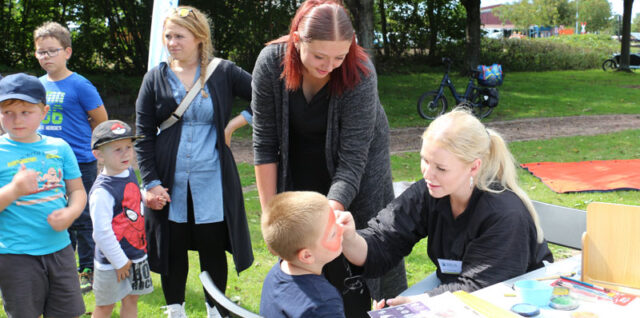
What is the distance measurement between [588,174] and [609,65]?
24.3 meters

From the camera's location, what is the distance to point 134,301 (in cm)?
314

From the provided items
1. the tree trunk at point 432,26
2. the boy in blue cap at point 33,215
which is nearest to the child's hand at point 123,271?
the boy in blue cap at point 33,215

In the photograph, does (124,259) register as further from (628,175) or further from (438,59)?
(438,59)

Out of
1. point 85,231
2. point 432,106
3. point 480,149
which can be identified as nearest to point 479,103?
point 432,106

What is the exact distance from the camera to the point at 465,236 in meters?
2.28

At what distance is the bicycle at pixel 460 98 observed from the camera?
469 inches

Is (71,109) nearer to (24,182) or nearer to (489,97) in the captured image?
(24,182)

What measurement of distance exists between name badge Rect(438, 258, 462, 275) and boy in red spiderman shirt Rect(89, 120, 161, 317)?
1.59 metres

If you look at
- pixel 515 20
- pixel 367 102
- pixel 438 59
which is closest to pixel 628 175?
pixel 367 102

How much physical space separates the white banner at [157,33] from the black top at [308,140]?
192 centimetres

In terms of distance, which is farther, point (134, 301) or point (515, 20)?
point (515, 20)

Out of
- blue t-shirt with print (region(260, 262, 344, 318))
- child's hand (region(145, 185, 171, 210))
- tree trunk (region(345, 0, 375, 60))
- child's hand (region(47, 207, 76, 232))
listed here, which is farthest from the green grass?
Answer: blue t-shirt with print (region(260, 262, 344, 318))

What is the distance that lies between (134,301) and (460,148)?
6.62 feet

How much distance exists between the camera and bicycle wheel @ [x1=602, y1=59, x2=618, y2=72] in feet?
89.5
